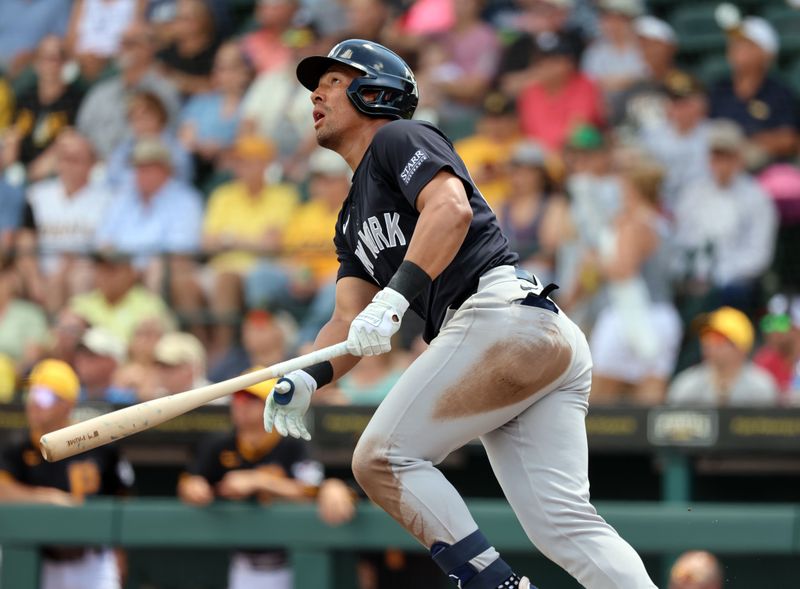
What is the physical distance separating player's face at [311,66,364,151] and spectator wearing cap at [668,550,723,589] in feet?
8.87

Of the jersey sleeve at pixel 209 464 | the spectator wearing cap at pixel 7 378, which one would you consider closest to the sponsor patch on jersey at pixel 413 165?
the jersey sleeve at pixel 209 464

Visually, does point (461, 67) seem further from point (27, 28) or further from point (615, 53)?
point (27, 28)

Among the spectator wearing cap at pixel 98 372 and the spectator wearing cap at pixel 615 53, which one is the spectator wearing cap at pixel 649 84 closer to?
the spectator wearing cap at pixel 615 53

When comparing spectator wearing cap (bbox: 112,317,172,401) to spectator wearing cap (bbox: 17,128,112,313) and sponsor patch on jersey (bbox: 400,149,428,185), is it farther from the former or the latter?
sponsor patch on jersey (bbox: 400,149,428,185)

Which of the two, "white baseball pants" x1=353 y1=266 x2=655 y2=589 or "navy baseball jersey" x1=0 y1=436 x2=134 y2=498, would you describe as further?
"navy baseball jersey" x1=0 y1=436 x2=134 y2=498

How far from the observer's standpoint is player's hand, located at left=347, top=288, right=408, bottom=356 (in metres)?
3.78

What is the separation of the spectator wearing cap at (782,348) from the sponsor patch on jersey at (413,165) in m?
3.97

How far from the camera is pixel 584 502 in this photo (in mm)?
3949

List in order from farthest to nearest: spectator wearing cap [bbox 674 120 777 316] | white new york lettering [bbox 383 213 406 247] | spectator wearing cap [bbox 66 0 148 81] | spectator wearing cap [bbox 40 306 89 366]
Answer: spectator wearing cap [bbox 66 0 148 81] → spectator wearing cap [bbox 40 306 89 366] → spectator wearing cap [bbox 674 120 777 316] → white new york lettering [bbox 383 213 406 247]

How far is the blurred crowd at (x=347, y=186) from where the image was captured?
25.0 ft

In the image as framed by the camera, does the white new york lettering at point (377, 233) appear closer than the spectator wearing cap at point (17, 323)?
Yes

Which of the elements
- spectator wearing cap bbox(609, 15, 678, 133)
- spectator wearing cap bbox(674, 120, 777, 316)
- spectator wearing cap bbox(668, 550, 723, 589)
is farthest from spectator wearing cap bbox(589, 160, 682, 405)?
spectator wearing cap bbox(668, 550, 723, 589)

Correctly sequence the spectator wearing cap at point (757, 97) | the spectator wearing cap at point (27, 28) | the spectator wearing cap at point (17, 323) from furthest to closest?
the spectator wearing cap at point (27, 28), the spectator wearing cap at point (757, 97), the spectator wearing cap at point (17, 323)

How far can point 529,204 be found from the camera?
816 centimetres
